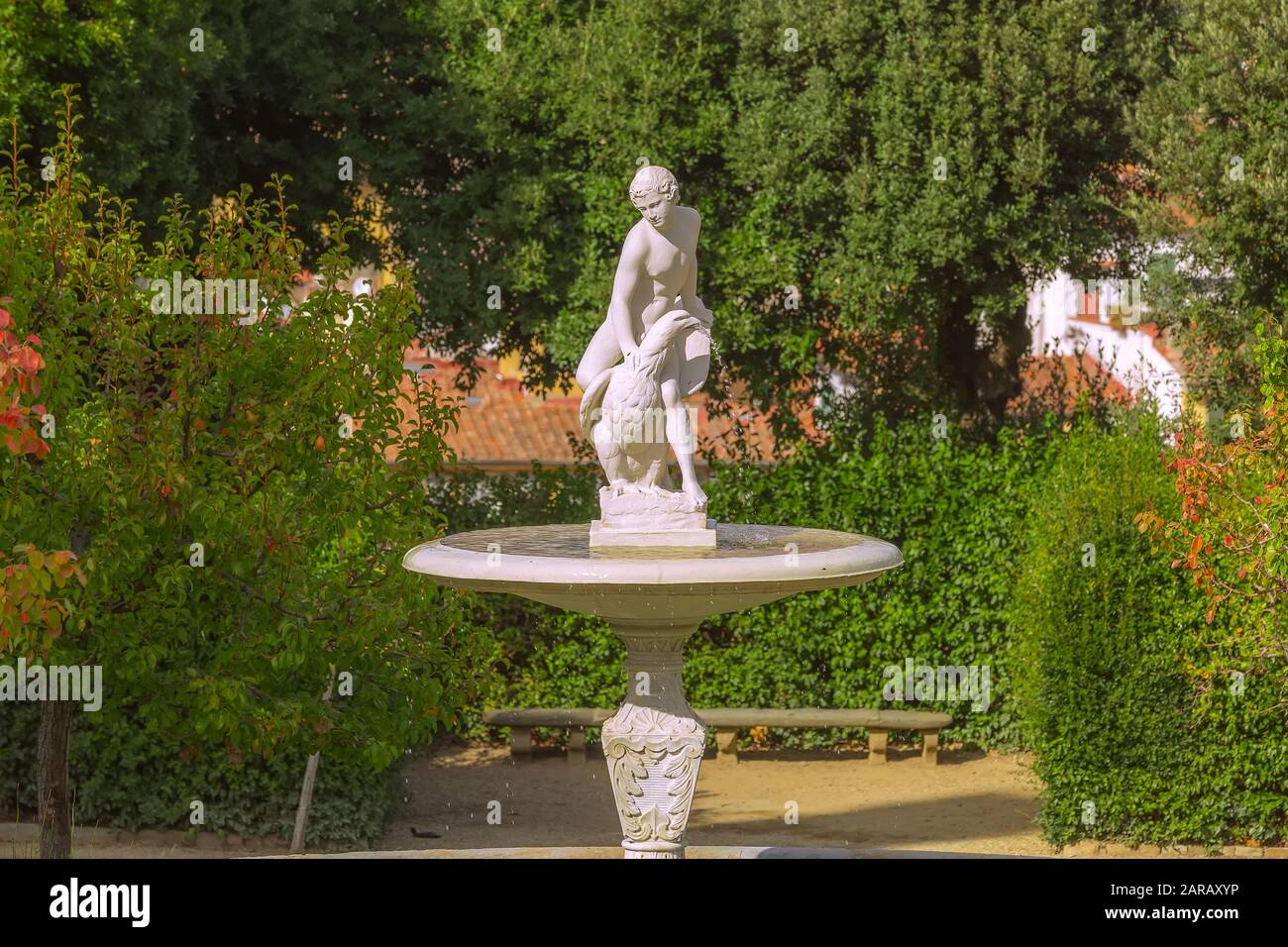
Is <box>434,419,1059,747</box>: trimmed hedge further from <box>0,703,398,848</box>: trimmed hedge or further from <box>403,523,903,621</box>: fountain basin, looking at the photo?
<box>403,523,903,621</box>: fountain basin

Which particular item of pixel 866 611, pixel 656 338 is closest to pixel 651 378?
pixel 656 338

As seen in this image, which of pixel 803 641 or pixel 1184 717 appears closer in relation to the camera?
pixel 1184 717

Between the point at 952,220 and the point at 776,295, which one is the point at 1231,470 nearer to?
the point at 952,220

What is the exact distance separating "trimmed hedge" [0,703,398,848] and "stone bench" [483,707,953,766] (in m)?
2.56

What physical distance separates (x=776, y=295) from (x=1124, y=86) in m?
3.26

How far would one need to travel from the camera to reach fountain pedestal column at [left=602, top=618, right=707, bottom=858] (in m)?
7.63

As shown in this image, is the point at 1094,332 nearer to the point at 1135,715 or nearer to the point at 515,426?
the point at 515,426

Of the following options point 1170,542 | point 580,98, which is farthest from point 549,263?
point 1170,542

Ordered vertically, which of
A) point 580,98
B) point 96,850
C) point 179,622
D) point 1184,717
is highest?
point 580,98

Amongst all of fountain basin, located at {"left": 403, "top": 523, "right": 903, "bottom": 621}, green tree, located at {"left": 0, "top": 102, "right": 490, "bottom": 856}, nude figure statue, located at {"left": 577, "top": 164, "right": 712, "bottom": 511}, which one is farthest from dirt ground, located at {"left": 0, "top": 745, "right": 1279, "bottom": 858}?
fountain basin, located at {"left": 403, "top": 523, "right": 903, "bottom": 621}

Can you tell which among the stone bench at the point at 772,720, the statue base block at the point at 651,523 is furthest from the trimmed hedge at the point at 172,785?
the statue base block at the point at 651,523

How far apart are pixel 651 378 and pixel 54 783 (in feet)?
12.2

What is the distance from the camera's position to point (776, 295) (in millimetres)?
15266

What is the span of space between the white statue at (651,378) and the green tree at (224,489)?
1516mm
